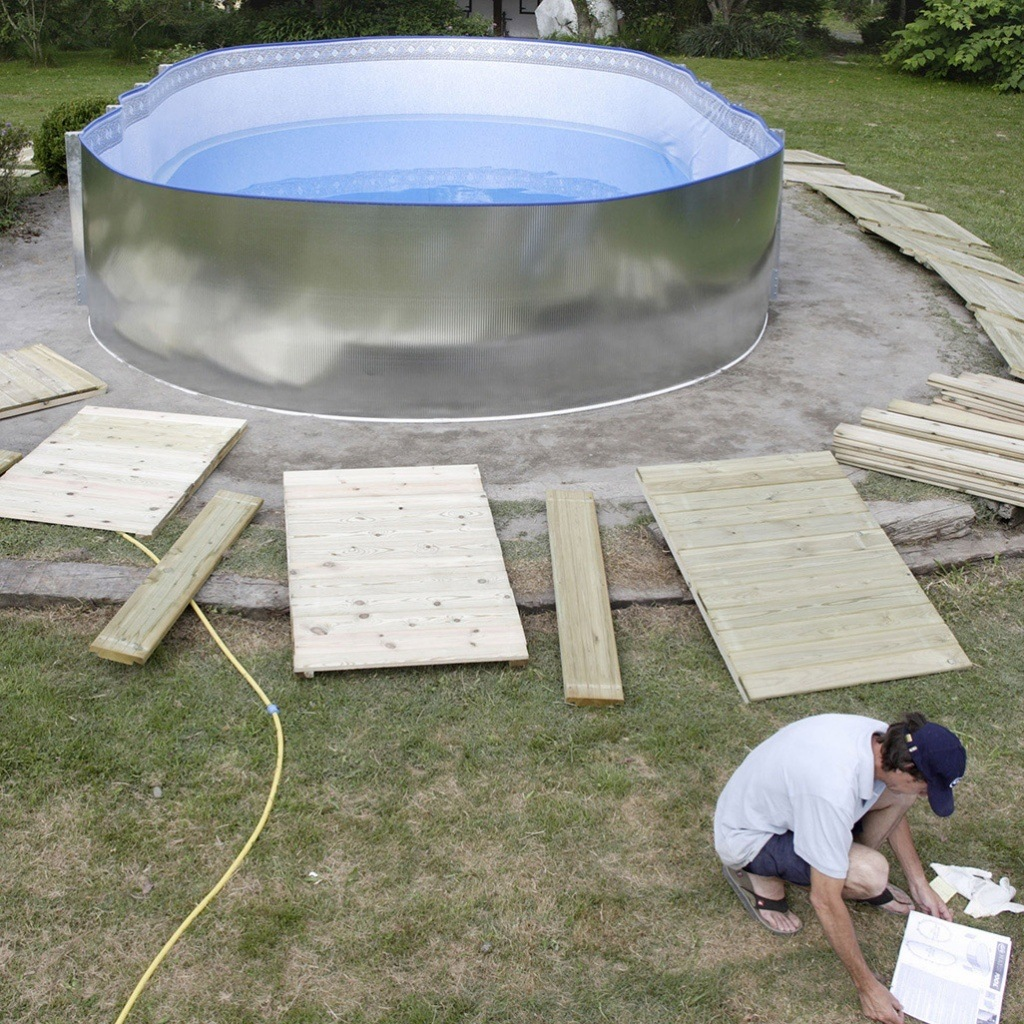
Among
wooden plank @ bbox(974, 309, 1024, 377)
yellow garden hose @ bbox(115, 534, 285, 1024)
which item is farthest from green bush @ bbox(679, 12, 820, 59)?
yellow garden hose @ bbox(115, 534, 285, 1024)

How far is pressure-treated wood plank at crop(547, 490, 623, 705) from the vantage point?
4.92m

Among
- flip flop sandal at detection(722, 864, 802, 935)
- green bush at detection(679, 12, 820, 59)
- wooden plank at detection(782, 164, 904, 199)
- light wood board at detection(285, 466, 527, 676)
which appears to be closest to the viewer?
flip flop sandal at detection(722, 864, 802, 935)

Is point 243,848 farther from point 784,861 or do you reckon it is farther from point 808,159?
point 808,159

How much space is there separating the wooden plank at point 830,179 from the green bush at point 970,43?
7.63m

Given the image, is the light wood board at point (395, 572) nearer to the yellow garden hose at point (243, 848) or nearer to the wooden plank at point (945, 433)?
the yellow garden hose at point (243, 848)

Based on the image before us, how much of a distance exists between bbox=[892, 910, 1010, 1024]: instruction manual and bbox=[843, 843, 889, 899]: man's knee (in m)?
0.25

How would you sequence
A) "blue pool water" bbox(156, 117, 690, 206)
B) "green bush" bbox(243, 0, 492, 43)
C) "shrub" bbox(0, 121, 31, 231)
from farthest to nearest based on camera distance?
"green bush" bbox(243, 0, 492, 43)
"blue pool water" bbox(156, 117, 690, 206)
"shrub" bbox(0, 121, 31, 231)

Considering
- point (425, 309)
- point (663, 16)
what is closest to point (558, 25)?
point (663, 16)

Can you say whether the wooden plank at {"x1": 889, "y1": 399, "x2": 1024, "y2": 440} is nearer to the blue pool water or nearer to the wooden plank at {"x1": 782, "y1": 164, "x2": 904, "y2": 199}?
the wooden plank at {"x1": 782, "y1": 164, "x2": 904, "y2": 199}

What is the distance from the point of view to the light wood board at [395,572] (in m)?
5.04

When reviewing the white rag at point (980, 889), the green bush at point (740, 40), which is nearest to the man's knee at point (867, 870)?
the white rag at point (980, 889)

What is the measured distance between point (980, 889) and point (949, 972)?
0.44 metres

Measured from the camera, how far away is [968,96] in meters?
18.5

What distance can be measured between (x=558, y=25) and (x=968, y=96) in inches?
348
